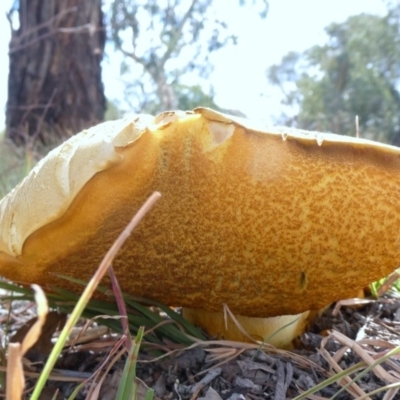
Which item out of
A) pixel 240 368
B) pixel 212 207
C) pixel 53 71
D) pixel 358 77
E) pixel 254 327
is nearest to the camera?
pixel 212 207

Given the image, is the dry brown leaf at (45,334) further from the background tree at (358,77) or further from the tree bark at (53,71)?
the background tree at (358,77)

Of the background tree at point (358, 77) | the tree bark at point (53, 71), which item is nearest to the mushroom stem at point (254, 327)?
the tree bark at point (53, 71)

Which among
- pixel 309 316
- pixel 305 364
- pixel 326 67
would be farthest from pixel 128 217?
pixel 326 67

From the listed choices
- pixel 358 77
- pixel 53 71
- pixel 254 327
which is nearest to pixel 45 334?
pixel 254 327

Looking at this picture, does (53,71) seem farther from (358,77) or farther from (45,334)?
(358,77)

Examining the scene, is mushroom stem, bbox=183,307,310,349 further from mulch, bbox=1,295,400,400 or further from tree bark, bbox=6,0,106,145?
tree bark, bbox=6,0,106,145

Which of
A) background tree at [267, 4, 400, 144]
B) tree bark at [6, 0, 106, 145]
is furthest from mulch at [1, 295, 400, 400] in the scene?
background tree at [267, 4, 400, 144]
